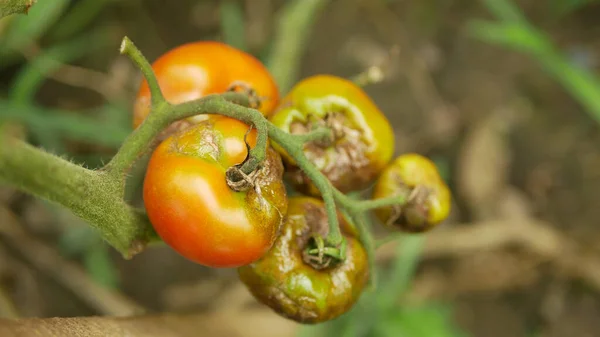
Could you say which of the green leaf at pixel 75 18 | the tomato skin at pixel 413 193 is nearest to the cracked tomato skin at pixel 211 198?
the tomato skin at pixel 413 193

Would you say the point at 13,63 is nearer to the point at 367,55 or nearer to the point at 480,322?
the point at 367,55

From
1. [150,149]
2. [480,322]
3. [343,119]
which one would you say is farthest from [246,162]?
[480,322]

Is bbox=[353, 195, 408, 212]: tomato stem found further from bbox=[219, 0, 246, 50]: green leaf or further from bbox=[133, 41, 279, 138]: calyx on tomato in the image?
bbox=[219, 0, 246, 50]: green leaf

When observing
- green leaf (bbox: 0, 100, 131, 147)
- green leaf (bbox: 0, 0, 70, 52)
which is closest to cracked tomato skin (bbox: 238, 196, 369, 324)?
green leaf (bbox: 0, 100, 131, 147)

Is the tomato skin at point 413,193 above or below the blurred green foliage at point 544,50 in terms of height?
below

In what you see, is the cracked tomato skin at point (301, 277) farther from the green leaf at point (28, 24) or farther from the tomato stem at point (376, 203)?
the green leaf at point (28, 24)

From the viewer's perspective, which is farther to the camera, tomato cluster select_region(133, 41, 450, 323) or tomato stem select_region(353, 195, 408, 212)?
tomato stem select_region(353, 195, 408, 212)

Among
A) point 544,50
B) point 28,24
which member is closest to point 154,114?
point 28,24
